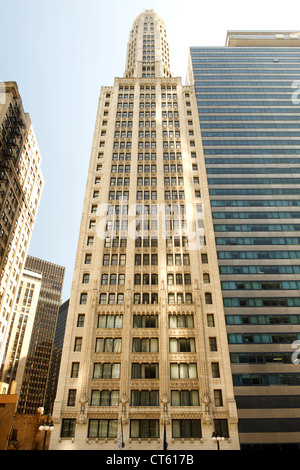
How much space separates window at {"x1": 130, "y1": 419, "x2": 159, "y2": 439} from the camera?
3516cm

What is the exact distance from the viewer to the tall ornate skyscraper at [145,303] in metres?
35.8

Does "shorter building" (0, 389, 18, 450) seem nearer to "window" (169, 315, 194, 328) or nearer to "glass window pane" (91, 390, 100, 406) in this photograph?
"glass window pane" (91, 390, 100, 406)

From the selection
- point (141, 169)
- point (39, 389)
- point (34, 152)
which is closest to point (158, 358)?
point (141, 169)

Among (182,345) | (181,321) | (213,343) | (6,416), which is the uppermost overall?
(181,321)

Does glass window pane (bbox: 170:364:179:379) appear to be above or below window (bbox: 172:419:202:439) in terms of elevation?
above

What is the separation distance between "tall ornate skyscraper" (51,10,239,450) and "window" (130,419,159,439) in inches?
4.4

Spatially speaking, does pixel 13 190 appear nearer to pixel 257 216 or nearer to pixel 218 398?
pixel 257 216

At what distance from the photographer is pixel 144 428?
117 ft

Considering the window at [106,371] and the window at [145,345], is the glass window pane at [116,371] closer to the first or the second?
the window at [106,371]

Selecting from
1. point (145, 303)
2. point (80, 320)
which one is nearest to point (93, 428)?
point (80, 320)

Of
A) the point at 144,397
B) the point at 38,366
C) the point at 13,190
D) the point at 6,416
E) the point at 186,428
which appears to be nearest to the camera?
the point at 186,428

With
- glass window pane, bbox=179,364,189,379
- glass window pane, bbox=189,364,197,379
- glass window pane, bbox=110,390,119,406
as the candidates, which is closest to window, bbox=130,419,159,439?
glass window pane, bbox=110,390,119,406

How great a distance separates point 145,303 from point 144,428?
14.8m
